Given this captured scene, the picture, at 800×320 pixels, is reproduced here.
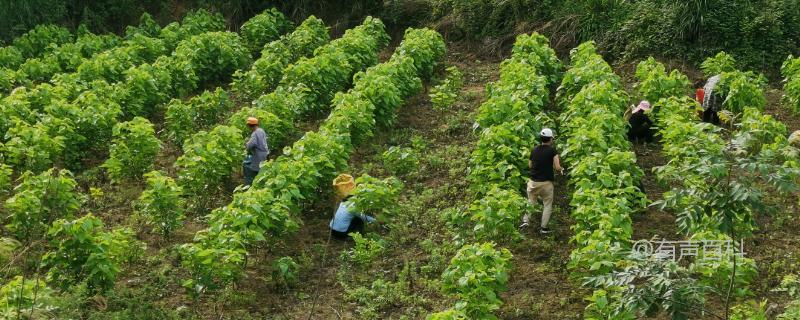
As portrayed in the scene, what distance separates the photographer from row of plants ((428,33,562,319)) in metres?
9.61

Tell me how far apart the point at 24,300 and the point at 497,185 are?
5.37 metres

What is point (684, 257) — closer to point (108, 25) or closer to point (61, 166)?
point (61, 166)

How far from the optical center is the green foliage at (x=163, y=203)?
38.5ft

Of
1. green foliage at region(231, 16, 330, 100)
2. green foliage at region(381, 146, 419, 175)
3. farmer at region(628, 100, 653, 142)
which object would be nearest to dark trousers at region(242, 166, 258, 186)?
green foliage at region(381, 146, 419, 175)

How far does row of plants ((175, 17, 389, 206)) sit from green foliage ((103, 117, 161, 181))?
487 mm

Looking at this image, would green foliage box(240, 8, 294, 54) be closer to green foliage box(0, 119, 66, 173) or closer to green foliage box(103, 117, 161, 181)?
green foliage box(103, 117, 161, 181)

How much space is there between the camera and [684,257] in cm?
1109

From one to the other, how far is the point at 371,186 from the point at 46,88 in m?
6.41

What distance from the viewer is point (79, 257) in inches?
409

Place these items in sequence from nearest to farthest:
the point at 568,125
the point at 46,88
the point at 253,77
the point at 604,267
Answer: the point at 604,267, the point at 568,125, the point at 46,88, the point at 253,77

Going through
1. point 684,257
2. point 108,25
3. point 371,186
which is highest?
point 371,186

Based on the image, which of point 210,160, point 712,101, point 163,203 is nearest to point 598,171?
point 712,101

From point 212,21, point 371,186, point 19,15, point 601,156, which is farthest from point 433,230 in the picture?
point 19,15

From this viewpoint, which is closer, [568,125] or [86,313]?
[86,313]
